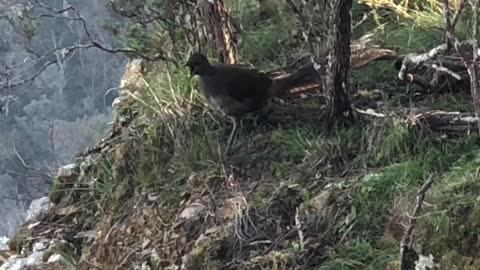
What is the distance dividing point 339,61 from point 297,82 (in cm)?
52

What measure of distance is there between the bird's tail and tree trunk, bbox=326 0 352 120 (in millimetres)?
368

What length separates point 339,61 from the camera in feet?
14.5

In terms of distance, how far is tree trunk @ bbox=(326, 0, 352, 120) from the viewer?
4327 millimetres

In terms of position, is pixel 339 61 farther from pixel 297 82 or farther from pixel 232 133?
pixel 232 133

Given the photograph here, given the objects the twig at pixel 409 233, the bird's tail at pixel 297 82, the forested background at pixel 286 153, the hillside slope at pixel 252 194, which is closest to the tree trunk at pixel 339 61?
the forested background at pixel 286 153

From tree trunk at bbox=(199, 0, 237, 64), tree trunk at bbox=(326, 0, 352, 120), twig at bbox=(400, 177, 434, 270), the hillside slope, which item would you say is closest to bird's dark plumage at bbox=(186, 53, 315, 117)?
the hillside slope

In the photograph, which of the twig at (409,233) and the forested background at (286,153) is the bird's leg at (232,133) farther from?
the twig at (409,233)

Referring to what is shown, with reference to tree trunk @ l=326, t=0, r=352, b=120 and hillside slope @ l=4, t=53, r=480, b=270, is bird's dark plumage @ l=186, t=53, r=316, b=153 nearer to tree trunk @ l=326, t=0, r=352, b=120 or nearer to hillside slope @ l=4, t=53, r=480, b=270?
hillside slope @ l=4, t=53, r=480, b=270

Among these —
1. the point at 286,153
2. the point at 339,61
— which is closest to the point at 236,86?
the point at 286,153

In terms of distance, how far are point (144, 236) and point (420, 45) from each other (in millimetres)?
1871

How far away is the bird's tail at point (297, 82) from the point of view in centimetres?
489

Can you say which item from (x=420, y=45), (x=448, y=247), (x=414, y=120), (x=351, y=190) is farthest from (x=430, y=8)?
(x=448, y=247)

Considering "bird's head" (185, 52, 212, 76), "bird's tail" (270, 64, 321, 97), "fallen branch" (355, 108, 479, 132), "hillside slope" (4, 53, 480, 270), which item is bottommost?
"hillside slope" (4, 53, 480, 270)

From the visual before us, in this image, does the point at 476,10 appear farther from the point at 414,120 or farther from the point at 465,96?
the point at 465,96
